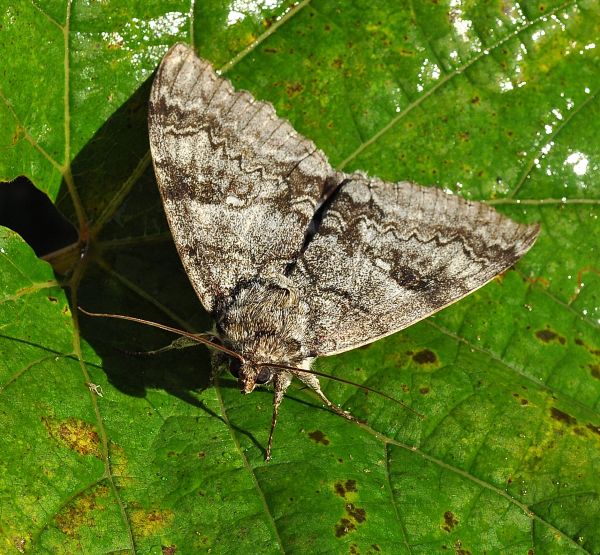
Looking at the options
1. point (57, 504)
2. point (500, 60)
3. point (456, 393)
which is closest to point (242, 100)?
point (500, 60)

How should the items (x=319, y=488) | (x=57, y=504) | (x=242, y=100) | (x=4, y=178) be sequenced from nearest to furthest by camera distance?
(x=57, y=504) → (x=319, y=488) → (x=4, y=178) → (x=242, y=100)

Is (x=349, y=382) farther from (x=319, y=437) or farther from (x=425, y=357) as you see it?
(x=425, y=357)

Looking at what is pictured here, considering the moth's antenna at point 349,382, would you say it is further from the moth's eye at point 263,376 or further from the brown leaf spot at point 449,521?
the brown leaf spot at point 449,521

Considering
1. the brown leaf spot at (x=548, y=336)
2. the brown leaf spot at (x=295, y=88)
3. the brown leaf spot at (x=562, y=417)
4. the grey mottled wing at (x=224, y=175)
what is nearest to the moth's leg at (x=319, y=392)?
the grey mottled wing at (x=224, y=175)

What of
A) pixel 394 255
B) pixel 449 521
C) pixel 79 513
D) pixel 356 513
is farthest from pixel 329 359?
pixel 79 513

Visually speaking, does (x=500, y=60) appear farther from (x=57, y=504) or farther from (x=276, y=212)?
(x=57, y=504)

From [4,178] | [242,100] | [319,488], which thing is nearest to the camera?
[319,488]

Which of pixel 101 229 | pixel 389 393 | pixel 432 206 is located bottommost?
pixel 389 393

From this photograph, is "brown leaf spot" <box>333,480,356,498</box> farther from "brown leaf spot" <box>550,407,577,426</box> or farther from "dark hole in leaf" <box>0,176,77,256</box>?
"dark hole in leaf" <box>0,176,77,256</box>
